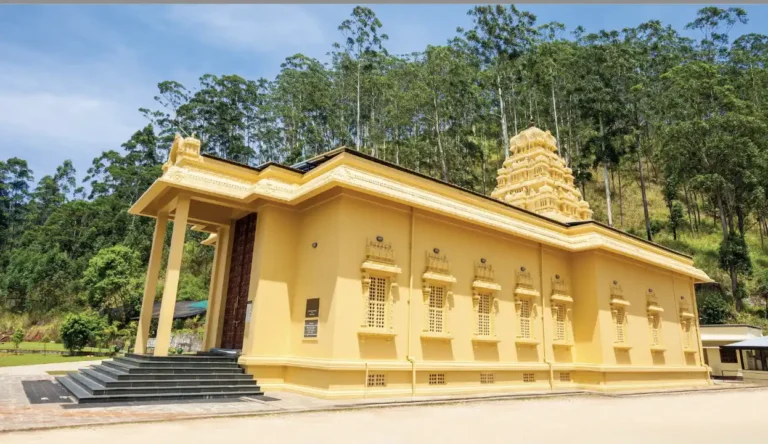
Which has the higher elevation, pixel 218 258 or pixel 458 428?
pixel 218 258

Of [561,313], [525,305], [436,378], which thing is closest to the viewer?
[436,378]

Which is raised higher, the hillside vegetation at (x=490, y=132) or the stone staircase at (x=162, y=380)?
the hillside vegetation at (x=490, y=132)

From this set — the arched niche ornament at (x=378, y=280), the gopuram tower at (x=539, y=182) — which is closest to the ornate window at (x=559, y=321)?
the gopuram tower at (x=539, y=182)

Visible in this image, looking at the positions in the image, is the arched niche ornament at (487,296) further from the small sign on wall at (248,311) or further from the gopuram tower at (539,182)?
the gopuram tower at (539,182)

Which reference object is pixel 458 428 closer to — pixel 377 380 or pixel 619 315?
pixel 377 380

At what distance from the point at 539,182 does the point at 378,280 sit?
509 inches

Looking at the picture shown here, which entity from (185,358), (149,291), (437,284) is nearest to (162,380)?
(185,358)

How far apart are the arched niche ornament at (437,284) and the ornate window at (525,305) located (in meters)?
2.96

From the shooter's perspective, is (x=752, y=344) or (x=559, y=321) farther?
(x=752, y=344)

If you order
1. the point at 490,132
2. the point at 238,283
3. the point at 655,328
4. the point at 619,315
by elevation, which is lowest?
the point at 655,328

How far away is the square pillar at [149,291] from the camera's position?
12.4 m

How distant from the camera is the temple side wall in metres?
11.0

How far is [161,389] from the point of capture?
9383 mm

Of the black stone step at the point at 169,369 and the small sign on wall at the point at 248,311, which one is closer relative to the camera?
the black stone step at the point at 169,369
